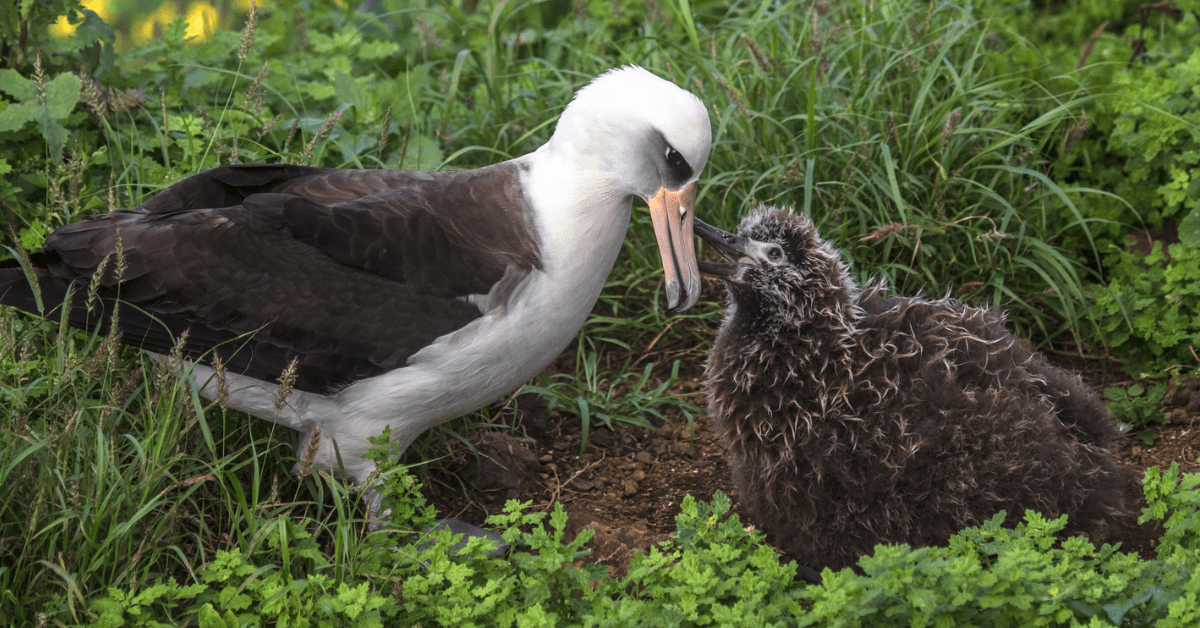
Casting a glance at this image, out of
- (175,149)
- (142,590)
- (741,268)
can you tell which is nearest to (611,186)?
(741,268)

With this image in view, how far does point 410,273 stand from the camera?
10.2 feet

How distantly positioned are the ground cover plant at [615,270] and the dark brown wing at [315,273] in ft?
0.79

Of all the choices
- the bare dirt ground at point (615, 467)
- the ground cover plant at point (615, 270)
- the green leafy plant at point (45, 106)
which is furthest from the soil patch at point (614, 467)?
the green leafy plant at point (45, 106)

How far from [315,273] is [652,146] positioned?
106 centimetres

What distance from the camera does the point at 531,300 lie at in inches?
121

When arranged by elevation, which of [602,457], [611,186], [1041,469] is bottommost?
[602,457]

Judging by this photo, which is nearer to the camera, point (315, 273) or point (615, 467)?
point (315, 273)

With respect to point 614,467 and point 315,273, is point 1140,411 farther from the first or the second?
point 315,273

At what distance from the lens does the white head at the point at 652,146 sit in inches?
118

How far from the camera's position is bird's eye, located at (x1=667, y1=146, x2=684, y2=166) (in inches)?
119

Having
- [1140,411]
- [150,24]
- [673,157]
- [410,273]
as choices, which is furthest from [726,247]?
[150,24]

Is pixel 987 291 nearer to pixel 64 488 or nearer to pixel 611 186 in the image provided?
pixel 611 186

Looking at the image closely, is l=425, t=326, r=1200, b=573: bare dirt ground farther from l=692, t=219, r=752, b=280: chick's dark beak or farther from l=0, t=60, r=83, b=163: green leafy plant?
l=0, t=60, r=83, b=163: green leafy plant

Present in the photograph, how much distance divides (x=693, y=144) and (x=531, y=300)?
64 centimetres
